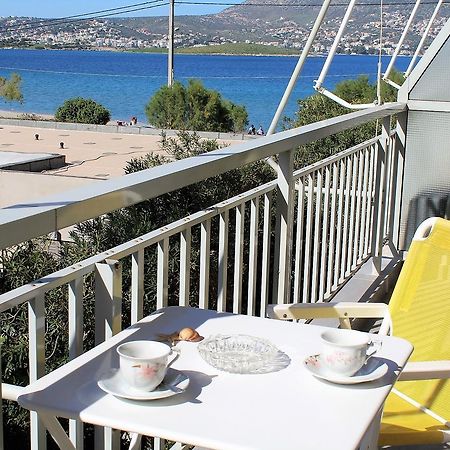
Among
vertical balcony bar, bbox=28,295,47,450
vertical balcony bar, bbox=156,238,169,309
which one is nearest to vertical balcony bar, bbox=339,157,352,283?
vertical balcony bar, bbox=156,238,169,309

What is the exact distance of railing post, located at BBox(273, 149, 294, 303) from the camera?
2.99 m

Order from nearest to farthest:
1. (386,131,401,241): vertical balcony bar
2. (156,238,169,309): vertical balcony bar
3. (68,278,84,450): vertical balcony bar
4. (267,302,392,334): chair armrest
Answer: (68,278,84,450): vertical balcony bar < (156,238,169,309): vertical balcony bar < (267,302,392,334): chair armrest < (386,131,401,241): vertical balcony bar

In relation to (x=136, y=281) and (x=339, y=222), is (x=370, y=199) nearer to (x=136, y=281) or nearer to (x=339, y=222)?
(x=339, y=222)

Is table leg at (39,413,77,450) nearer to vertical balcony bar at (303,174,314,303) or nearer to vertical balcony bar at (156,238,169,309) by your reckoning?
vertical balcony bar at (156,238,169,309)

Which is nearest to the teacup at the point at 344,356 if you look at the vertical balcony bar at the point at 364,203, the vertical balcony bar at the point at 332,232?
the vertical balcony bar at the point at 332,232

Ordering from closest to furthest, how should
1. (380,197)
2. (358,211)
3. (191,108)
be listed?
1. (358,211)
2. (380,197)
3. (191,108)

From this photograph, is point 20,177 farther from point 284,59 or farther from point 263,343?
point 284,59

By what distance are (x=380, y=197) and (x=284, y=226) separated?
71.8 inches

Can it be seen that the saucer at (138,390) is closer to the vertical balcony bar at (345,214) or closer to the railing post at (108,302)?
the railing post at (108,302)

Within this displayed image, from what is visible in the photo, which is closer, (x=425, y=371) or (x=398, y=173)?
(x=425, y=371)

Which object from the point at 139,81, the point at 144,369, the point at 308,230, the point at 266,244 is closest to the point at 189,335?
the point at 144,369

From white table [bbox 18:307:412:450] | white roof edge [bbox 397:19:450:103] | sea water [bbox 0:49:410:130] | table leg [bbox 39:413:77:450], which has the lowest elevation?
sea water [bbox 0:49:410:130]

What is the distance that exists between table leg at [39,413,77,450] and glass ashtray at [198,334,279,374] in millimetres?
313

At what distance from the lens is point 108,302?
6.52ft
